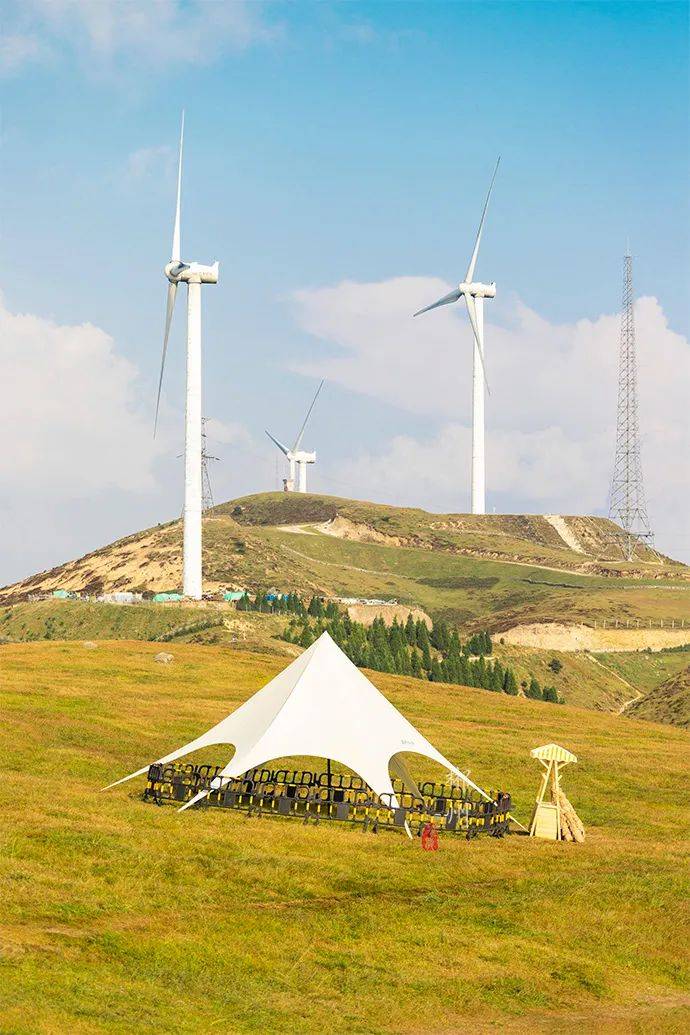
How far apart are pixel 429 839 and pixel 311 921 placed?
9551 mm

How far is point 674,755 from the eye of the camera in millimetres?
71812

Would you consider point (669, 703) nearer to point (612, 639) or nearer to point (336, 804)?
point (612, 639)

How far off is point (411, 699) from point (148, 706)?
25.9m

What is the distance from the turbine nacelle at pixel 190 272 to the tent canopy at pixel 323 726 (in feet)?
348

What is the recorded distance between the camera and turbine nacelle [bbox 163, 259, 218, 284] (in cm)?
14600

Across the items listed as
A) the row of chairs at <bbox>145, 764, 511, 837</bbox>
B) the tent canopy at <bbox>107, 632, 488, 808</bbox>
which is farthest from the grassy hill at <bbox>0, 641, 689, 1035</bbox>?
the tent canopy at <bbox>107, 632, 488, 808</bbox>

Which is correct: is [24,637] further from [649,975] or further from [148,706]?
[649,975]

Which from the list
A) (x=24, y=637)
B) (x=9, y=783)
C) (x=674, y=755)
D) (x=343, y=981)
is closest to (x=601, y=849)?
(x=343, y=981)

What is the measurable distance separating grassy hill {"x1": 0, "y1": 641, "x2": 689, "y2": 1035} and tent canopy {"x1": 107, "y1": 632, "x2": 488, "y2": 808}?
7.53 ft

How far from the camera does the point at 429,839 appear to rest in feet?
129

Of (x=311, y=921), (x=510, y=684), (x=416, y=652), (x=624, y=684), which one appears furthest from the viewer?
(x=624, y=684)

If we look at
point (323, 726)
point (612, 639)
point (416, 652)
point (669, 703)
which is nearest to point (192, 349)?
point (416, 652)

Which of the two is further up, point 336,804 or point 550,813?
point 336,804

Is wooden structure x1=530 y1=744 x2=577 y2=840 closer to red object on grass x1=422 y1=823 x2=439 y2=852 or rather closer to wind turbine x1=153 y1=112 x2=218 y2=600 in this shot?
red object on grass x1=422 y1=823 x2=439 y2=852
